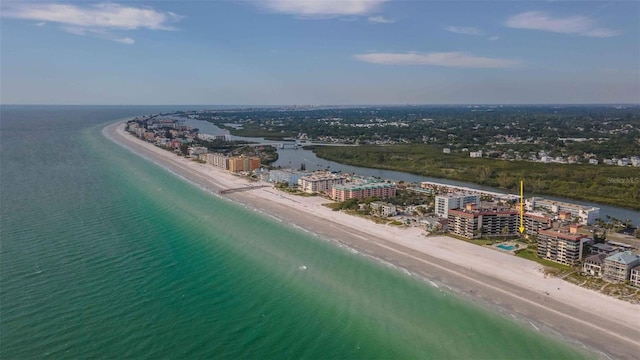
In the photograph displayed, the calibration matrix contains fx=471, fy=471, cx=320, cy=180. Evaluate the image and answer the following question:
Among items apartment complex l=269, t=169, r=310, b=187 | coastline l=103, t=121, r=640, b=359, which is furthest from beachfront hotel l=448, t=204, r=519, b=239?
apartment complex l=269, t=169, r=310, b=187

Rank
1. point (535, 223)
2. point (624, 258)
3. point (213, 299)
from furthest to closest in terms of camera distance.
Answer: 1. point (535, 223)
2. point (624, 258)
3. point (213, 299)

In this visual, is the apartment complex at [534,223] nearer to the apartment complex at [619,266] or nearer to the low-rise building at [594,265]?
the low-rise building at [594,265]

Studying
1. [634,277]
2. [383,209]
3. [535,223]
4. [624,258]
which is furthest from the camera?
[383,209]

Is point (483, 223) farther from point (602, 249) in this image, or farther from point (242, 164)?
point (242, 164)

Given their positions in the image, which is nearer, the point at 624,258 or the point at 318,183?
the point at 624,258

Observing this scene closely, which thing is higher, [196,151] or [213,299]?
[196,151]

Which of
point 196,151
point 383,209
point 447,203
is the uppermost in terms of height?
point 196,151

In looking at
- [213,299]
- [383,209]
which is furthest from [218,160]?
[213,299]

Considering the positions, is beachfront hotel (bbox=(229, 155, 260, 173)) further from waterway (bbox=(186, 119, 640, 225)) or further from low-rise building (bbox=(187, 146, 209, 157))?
low-rise building (bbox=(187, 146, 209, 157))
